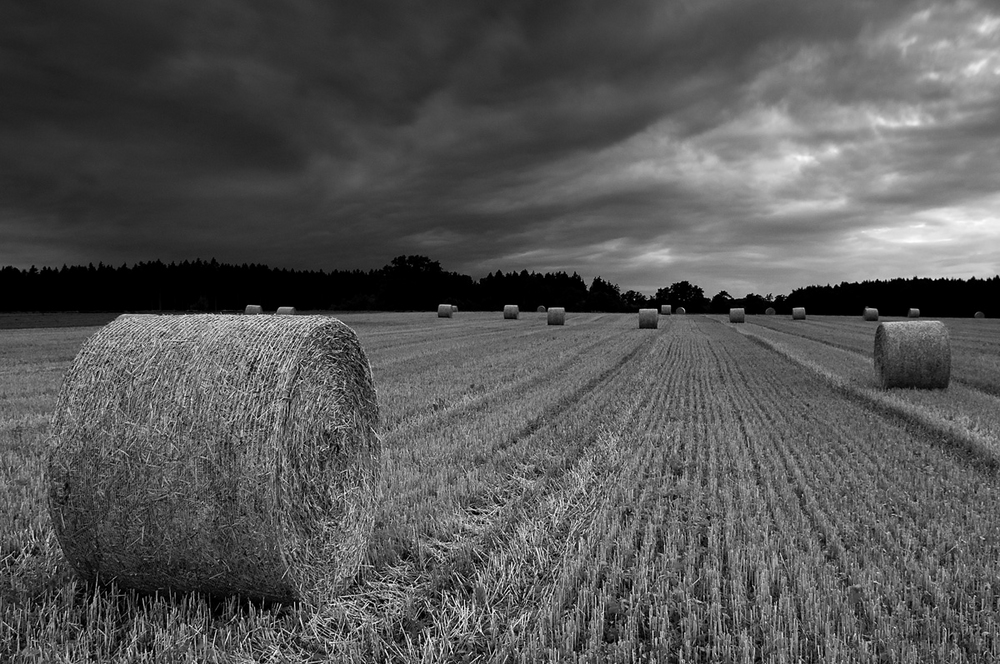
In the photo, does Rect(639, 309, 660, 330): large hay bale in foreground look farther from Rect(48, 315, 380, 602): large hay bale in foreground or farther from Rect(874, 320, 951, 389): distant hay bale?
Rect(48, 315, 380, 602): large hay bale in foreground

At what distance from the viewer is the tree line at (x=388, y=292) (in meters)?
87.8

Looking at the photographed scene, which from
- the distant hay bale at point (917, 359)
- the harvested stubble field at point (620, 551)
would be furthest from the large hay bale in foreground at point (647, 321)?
the harvested stubble field at point (620, 551)

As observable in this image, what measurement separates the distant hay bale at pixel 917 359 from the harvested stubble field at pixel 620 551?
321 centimetres

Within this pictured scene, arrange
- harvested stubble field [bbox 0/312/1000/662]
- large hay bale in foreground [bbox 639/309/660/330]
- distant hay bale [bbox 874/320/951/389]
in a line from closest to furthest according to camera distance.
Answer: harvested stubble field [bbox 0/312/1000/662]
distant hay bale [bbox 874/320/951/389]
large hay bale in foreground [bbox 639/309/660/330]

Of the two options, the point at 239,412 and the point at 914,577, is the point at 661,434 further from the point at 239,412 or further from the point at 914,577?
the point at 239,412

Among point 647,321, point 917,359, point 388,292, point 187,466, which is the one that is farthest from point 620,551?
point 388,292

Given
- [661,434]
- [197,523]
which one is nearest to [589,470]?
[661,434]

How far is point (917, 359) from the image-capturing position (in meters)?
14.6

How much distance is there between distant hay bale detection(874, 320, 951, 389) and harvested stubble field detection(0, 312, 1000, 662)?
10.5 ft

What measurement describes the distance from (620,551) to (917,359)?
12.7 metres

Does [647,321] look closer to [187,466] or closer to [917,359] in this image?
[917,359]

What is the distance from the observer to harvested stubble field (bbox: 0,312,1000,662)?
3.92 meters

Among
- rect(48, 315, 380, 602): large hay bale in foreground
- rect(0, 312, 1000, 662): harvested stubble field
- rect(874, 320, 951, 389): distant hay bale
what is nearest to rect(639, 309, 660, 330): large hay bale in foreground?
rect(874, 320, 951, 389): distant hay bale

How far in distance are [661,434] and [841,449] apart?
247 cm
